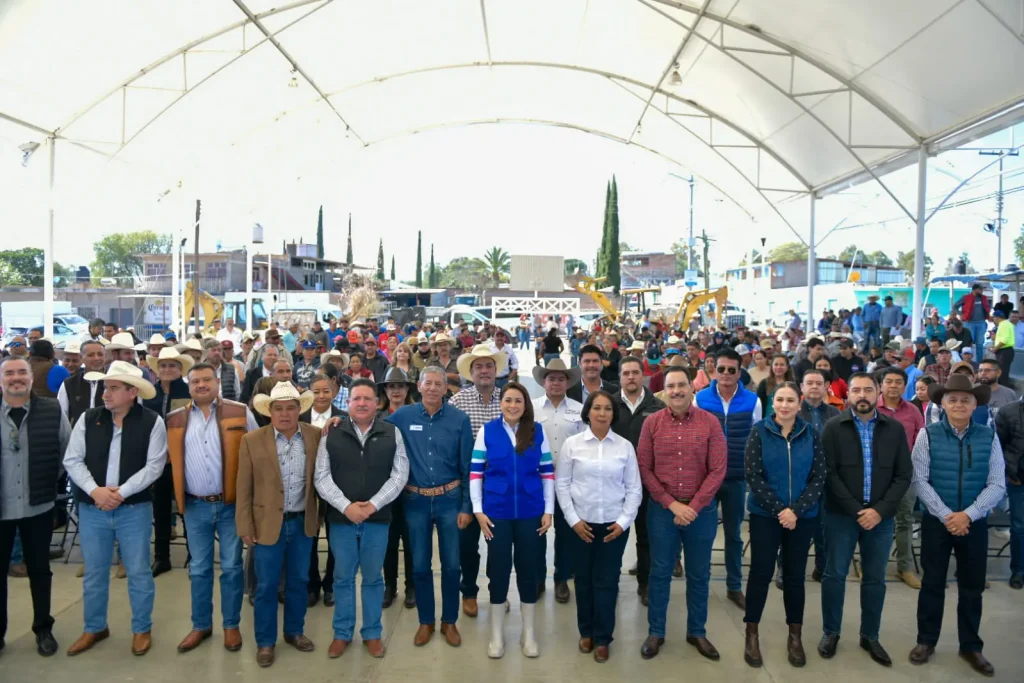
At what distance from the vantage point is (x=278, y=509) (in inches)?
166

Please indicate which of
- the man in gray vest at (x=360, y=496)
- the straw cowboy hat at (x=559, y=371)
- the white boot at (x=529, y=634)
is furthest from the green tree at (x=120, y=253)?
the white boot at (x=529, y=634)

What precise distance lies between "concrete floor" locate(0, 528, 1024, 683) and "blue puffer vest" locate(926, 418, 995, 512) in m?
0.96

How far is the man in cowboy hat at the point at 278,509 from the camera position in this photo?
13.7 ft

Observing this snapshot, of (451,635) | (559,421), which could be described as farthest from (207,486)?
(559,421)

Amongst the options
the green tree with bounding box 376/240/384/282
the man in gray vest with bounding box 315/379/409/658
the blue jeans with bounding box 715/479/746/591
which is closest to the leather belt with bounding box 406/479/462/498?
the man in gray vest with bounding box 315/379/409/658

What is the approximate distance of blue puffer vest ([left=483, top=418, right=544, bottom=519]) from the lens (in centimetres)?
429

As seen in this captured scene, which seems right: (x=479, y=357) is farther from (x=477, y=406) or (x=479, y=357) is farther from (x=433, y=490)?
(x=433, y=490)

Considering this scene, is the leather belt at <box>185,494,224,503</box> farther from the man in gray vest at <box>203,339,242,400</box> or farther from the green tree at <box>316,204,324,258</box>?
the green tree at <box>316,204,324,258</box>

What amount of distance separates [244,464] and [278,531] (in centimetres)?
42

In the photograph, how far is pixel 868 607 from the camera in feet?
14.5

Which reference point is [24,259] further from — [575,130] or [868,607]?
[868,607]

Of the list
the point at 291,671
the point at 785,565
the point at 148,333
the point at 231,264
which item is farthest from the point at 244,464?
the point at 231,264

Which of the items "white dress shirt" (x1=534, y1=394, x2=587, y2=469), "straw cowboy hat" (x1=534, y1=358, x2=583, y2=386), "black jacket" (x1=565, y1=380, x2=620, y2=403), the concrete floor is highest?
"straw cowboy hat" (x1=534, y1=358, x2=583, y2=386)

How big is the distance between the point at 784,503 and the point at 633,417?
1180mm
